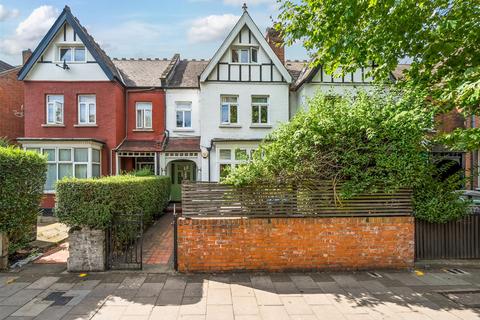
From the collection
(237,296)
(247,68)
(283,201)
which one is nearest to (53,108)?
(247,68)

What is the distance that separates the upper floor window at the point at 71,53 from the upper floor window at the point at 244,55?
7.54 metres

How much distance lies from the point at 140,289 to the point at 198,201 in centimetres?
198

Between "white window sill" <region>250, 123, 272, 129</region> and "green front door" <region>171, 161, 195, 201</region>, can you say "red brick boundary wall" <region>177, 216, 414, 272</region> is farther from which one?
"green front door" <region>171, 161, 195, 201</region>

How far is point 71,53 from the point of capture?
16.0 meters

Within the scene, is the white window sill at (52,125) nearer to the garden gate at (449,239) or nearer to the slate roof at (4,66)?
the slate roof at (4,66)

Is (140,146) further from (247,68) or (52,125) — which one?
(247,68)

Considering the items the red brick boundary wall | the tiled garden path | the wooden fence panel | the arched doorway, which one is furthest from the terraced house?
the wooden fence panel

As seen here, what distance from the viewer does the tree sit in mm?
6879

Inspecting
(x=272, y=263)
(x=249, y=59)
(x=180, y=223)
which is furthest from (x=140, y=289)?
(x=249, y=59)

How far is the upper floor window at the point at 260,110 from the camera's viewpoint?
1630cm

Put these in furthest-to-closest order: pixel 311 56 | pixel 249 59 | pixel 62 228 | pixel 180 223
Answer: pixel 249 59 → pixel 62 228 → pixel 311 56 → pixel 180 223

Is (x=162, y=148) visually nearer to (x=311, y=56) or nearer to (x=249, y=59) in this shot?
(x=249, y=59)

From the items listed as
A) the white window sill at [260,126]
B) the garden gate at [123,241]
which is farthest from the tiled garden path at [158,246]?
the white window sill at [260,126]

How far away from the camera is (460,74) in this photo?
699 centimetres
